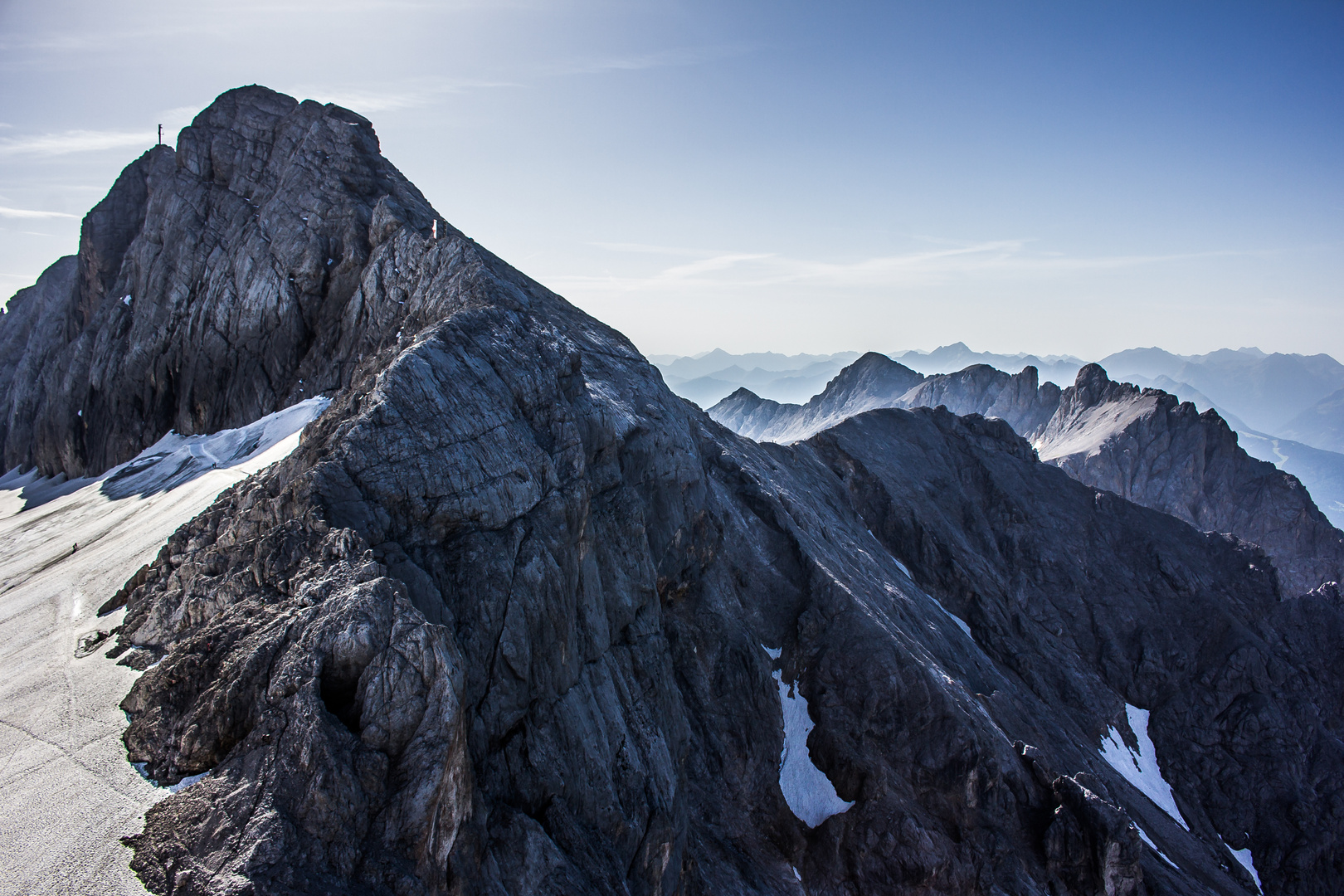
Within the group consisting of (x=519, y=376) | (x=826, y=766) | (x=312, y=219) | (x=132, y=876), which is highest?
(x=312, y=219)

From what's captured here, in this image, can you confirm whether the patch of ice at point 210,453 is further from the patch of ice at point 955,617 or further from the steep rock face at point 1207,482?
the steep rock face at point 1207,482

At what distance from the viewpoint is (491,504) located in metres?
21.6

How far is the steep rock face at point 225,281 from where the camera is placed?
46531 millimetres

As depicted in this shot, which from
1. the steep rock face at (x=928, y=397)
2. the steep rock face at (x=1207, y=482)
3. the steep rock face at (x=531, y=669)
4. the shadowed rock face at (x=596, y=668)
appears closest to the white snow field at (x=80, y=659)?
the shadowed rock face at (x=596, y=668)

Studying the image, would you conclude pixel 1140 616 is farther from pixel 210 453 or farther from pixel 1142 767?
pixel 210 453

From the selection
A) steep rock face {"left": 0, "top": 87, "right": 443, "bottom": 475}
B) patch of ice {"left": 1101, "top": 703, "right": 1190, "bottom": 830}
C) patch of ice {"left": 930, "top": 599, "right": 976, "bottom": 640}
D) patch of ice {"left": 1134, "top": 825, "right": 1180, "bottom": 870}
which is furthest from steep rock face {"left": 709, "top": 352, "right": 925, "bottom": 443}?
steep rock face {"left": 0, "top": 87, "right": 443, "bottom": 475}

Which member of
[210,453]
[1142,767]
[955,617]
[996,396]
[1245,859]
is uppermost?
[210,453]

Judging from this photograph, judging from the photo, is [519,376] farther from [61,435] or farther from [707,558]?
[61,435]

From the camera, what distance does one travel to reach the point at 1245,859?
159 feet

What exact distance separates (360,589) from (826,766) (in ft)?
85.7

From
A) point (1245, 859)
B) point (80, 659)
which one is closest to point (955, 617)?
point (1245, 859)

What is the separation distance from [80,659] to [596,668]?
17.4m

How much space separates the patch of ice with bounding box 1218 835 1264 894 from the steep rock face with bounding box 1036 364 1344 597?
207 ft

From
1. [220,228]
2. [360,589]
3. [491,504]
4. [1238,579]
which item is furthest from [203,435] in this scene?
[1238,579]
